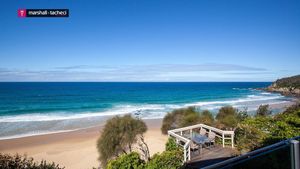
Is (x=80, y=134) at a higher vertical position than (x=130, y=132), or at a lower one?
lower

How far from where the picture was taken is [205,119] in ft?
54.0

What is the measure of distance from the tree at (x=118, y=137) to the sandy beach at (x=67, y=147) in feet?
4.42

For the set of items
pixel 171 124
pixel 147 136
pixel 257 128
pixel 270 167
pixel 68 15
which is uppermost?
pixel 68 15

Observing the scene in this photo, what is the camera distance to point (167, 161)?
8.54 m

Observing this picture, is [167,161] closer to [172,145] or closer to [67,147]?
[172,145]

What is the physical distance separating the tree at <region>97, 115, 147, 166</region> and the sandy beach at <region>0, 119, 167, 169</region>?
4.42ft

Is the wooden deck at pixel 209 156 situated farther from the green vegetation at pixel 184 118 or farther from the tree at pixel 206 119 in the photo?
the green vegetation at pixel 184 118

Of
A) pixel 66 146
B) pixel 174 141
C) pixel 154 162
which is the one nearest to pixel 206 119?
pixel 174 141

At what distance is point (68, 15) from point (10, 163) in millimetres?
5355

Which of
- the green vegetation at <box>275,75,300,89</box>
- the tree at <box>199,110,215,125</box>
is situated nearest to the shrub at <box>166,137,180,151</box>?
the tree at <box>199,110,215,125</box>

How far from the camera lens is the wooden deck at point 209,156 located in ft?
28.3

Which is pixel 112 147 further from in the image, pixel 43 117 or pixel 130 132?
pixel 43 117

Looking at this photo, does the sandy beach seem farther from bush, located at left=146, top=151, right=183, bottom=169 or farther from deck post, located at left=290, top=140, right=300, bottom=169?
deck post, located at left=290, top=140, right=300, bottom=169

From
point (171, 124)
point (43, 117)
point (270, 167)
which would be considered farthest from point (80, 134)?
point (270, 167)
